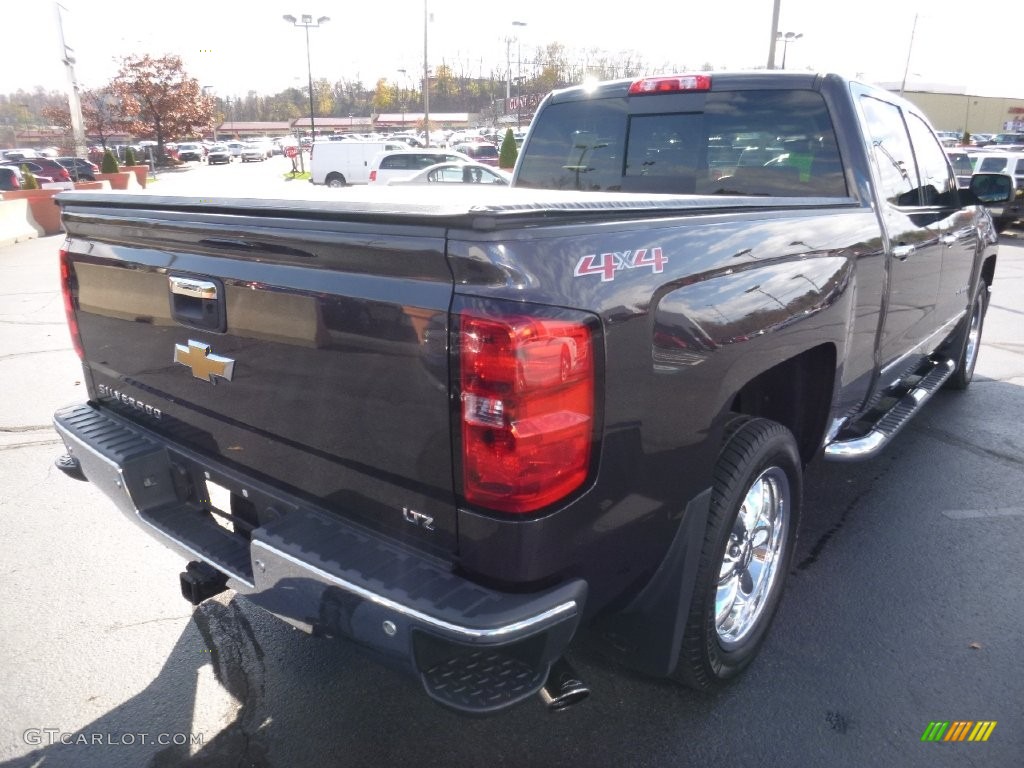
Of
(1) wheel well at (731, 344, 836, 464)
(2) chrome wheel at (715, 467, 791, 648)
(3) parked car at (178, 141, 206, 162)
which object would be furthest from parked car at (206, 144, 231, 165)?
(2) chrome wheel at (715, 467, 791, 648)

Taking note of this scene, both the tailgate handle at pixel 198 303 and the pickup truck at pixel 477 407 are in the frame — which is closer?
the pickup truck at pixel 477 407

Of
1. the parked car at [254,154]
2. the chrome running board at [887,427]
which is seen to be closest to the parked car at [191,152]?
the parked car at [254,154]

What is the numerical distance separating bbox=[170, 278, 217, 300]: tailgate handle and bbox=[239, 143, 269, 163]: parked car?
6297 centimetres

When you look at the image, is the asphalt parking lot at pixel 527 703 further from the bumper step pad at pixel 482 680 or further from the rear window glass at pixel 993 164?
the rear window glass at pixel 993 164

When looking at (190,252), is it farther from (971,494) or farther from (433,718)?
(971,494)

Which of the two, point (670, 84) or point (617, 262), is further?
point (670, 84)

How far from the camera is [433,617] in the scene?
1711 millimetres

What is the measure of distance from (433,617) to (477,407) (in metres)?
0.48

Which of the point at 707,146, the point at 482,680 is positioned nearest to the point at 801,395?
the point at 707,146

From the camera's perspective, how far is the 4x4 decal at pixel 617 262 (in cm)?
179

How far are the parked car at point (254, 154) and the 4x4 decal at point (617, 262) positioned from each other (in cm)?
6376

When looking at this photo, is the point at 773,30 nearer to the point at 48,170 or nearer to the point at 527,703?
the point at 527,703

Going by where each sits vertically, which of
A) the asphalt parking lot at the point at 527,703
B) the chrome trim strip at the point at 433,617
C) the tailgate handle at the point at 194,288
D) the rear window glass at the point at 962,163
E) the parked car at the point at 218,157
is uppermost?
the tailgate handle at the point at 194,288

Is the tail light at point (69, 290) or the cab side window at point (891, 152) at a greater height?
the cab side window at point (891, 152)
